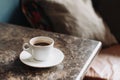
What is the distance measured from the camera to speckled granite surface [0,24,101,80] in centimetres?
100

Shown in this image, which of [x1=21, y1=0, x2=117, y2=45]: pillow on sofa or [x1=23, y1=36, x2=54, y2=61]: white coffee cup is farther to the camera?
[x1=21, y1=0, x2=117, y2=45]: pillow on sofa

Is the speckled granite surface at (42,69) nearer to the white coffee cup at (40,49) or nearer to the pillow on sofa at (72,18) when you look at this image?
the white coffee cup at (40,49)

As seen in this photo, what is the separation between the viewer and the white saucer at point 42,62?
104cm

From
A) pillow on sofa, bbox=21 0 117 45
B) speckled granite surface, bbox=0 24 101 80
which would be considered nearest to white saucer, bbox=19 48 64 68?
speckled granite surface, bbox=0 24 101 80

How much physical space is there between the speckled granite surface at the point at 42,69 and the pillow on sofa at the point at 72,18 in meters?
0.35

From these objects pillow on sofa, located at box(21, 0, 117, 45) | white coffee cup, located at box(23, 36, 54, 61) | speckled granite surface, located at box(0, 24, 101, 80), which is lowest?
pillow on sofa, located at box(21, 0, 117, 45)

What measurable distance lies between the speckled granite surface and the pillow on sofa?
1.13 feet

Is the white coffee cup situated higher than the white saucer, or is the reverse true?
the white coffee cup

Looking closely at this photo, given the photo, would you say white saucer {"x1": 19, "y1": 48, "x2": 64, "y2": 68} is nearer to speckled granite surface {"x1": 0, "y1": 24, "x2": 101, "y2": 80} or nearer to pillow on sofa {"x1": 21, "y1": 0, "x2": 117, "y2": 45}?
speckled granite surface {"x1": 0, "y1": 24, "x2": 101, "y2": 80}

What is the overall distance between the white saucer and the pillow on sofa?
55 cm

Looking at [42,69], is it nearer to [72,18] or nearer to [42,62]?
[42,62]

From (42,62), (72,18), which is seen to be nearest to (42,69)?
(42,62)

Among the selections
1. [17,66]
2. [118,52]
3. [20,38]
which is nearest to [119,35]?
[118,52]

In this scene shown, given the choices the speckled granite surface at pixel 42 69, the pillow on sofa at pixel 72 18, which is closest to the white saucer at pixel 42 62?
the speckled granite surface at pixel 42 69
